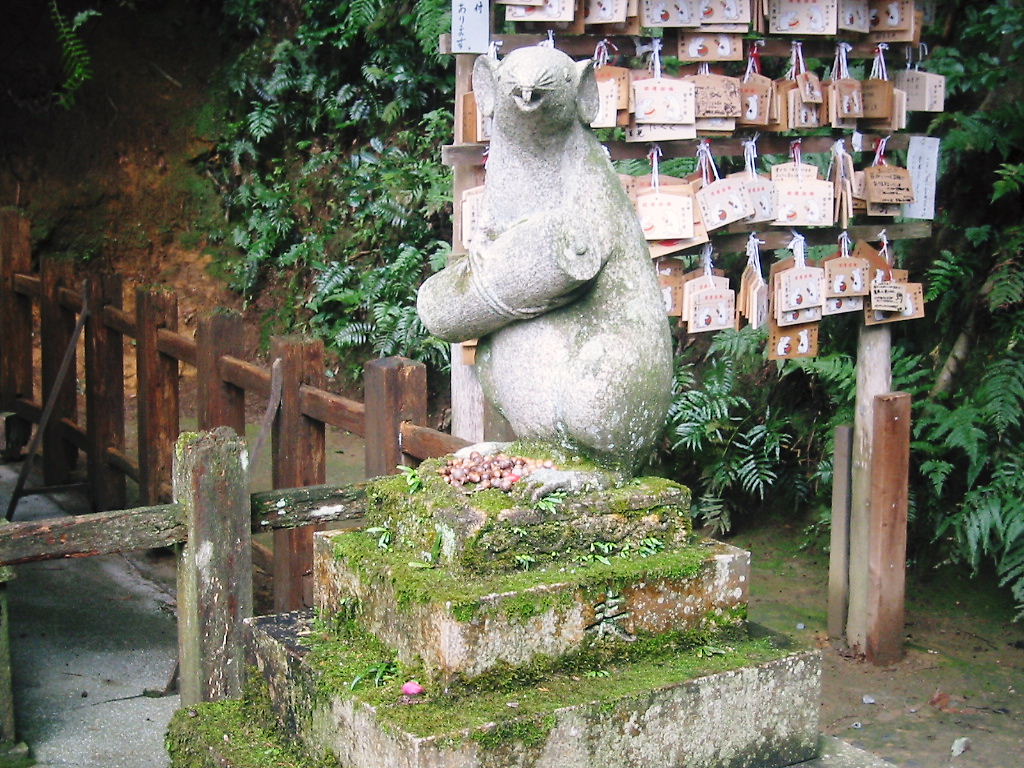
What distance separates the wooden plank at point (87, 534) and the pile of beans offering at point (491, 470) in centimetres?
127

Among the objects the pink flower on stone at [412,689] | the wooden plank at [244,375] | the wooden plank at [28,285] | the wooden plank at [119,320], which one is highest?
the wooden plank at [28,285]

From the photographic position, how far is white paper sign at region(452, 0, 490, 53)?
4402mm

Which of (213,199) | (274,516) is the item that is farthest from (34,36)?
(274,516)

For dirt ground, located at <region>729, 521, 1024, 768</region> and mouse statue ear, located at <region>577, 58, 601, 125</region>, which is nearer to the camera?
mouse statue ear, located at <region>577, 58, 601, 125</region>

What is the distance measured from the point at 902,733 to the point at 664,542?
2.30m

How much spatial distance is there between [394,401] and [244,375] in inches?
47.4

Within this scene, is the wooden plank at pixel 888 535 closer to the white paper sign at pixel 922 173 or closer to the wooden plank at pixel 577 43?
the white paper sign at pixel 922 173

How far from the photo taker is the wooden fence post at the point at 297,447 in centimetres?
A: 486

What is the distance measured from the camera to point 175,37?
37.4ft

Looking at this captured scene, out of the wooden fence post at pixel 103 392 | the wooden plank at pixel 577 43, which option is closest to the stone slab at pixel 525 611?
the wooden plank at pixel 577 43

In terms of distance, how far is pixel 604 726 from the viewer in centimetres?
264

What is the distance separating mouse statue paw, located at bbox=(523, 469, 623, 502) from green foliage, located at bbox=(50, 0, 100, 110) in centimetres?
826

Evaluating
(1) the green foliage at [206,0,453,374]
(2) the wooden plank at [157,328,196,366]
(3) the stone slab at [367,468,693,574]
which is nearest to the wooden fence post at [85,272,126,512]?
(2) the wooden plank at [157,328,196,366]

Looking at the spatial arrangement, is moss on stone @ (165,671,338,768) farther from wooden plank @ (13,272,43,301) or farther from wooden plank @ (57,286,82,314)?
wooden plank @ (13,272,43,301)
